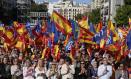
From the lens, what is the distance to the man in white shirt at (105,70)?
17.0 m

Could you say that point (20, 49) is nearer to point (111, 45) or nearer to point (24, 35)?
point (24, 35)

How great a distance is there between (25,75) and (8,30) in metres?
9.49

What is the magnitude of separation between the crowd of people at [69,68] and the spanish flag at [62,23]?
7.79 feet

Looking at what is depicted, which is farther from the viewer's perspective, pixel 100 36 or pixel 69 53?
pixel 100 36

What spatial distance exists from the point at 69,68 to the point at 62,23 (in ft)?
14.1

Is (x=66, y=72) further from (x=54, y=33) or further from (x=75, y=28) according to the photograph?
(x=54, y=33)

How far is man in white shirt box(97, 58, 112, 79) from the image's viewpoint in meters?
17.0

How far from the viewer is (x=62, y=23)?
2120 centimetres

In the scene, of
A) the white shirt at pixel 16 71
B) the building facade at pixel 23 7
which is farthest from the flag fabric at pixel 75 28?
the building facade at pixel 23 7

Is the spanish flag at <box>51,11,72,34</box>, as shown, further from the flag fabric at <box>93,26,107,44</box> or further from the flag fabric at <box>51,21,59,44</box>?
the flag fabric at <box>93,26,107,44</box>

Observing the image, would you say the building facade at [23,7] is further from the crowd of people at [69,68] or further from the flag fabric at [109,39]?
the crowd of people at [69,68]

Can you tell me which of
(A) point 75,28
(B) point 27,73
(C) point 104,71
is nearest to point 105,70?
(C) point 104,71

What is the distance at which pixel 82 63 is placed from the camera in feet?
58.4

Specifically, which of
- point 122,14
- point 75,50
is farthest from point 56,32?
point 122,14
